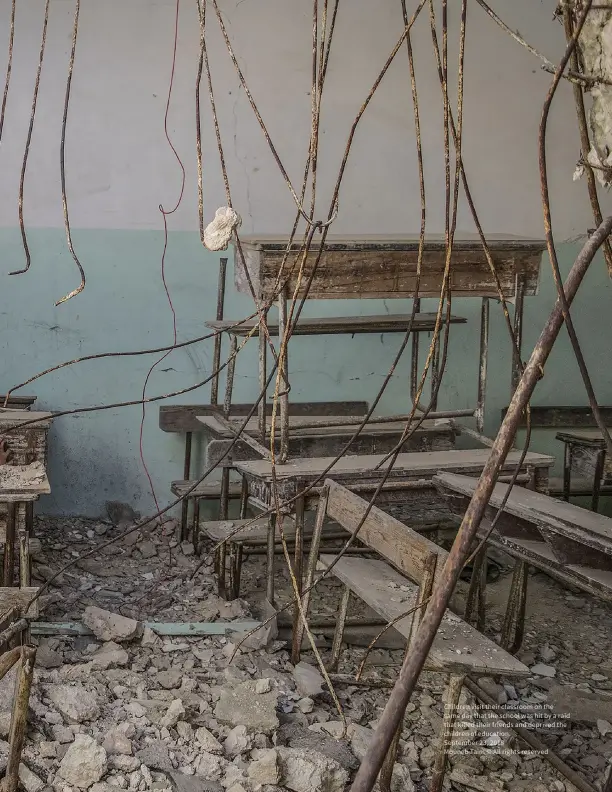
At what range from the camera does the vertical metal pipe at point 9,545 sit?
4.56 meters

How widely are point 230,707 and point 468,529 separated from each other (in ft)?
8.97

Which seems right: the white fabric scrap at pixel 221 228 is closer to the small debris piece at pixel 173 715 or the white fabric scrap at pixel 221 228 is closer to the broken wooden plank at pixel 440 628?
the broken wooden plank at pixel 440 628

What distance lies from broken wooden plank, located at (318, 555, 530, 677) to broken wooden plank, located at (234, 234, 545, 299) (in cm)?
134

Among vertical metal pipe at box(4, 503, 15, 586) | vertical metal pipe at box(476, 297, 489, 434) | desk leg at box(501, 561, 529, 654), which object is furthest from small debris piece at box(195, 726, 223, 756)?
vertical metal pipe at box(476, 297, 489, 434)

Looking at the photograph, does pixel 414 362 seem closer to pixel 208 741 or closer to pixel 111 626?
pixel 111 626

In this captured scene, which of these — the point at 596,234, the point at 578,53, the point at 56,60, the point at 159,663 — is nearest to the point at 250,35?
the point at 56,60

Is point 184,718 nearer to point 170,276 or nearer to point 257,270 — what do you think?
point 257,270

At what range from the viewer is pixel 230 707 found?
385cm

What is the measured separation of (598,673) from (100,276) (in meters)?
4.01

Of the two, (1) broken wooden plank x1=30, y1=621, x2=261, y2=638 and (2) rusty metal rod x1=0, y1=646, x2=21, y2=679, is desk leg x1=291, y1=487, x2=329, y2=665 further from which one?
(2) rusty metal rod x1=0, y1=646, x2=21, y2=679

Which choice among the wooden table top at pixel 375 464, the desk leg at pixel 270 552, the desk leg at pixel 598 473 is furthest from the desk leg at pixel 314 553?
the desk leg at pixel 598 473

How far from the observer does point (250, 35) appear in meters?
6.48

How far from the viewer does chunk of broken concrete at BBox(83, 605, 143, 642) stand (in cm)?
458

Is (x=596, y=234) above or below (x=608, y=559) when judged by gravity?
above
